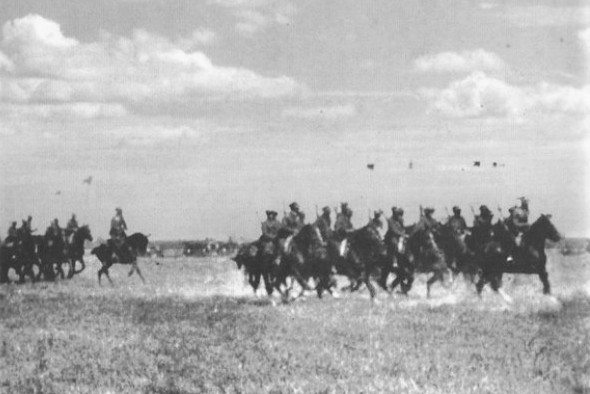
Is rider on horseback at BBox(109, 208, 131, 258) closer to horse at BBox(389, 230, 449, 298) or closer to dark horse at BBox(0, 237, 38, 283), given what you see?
dark horse at BBox(0, 237, 38, 283)

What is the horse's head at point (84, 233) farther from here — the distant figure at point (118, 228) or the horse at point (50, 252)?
the distant figure at point (118, 228)

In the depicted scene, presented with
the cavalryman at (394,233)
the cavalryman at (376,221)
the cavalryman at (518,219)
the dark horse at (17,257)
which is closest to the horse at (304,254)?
the cavalryman at (376,221)

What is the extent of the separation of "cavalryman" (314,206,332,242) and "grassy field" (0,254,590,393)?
5.36 ft

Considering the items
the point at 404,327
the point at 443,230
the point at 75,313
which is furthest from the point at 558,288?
the point at 75,313

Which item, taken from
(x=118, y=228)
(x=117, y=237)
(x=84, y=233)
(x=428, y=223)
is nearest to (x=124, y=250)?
(x=117, y=237)

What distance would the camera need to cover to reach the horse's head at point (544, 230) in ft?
70.6

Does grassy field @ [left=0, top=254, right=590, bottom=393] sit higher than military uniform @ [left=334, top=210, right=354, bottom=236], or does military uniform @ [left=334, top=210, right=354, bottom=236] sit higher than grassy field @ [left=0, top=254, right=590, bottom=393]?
military uniform @ [left=334, top=210, right=354, bottom=236]

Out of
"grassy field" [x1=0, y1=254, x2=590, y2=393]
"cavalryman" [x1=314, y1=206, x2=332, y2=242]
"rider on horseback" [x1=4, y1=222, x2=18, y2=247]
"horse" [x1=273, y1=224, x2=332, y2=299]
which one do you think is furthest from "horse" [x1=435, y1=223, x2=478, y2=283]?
"rider on horseback" [x1=4, y1=222, x2=18, y2=247]

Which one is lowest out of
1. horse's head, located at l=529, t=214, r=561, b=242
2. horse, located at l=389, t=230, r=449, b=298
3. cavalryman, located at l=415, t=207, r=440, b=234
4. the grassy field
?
the grassy field

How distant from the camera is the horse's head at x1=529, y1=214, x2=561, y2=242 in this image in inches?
847

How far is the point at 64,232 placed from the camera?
33.8 m

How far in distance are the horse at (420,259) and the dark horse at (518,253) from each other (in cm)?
133

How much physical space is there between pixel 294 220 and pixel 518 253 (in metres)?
5.20

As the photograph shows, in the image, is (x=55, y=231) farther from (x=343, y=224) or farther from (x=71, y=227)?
(x=343, y=224)
